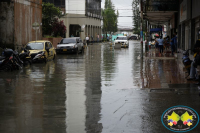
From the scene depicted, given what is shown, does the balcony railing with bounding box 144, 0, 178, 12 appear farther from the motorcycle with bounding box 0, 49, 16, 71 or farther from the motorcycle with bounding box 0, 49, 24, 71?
the motorcycle with bounding box 0, 49, 16, 71

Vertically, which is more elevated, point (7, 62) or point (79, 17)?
point (79, 17)

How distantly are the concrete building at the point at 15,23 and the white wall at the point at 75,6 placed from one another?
4233cm

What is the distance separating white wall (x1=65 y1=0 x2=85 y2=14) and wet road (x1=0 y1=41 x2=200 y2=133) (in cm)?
6451

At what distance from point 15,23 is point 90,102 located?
975 inches

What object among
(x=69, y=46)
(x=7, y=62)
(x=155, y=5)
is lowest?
(x=7, y=62)

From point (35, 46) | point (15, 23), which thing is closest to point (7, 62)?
point (35, 46)

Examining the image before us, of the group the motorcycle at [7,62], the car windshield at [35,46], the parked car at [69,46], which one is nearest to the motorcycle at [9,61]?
the motorcycle at [7,62]

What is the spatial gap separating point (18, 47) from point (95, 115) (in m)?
26.6

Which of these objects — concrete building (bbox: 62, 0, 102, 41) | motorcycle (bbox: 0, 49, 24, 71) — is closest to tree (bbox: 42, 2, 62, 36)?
concrete building (bbox: 62, 0, 102, 41)

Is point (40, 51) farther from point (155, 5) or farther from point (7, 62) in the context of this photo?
point (155, 5)

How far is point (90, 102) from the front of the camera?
31.6 feet

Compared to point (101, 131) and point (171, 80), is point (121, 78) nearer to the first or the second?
point (171, 80)

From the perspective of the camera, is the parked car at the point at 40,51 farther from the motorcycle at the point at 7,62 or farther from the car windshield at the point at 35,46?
the motorcycle at the point at 7,62

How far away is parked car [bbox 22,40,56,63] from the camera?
2344 cm
